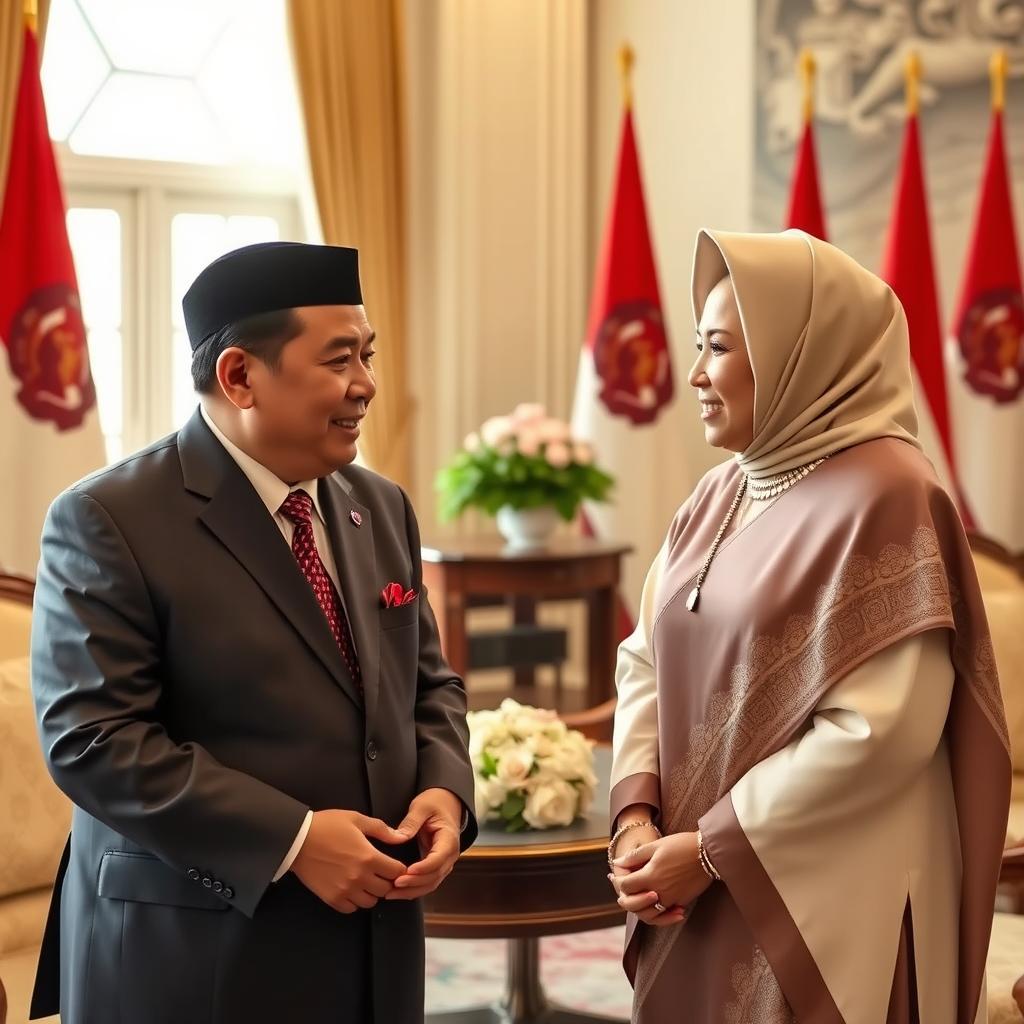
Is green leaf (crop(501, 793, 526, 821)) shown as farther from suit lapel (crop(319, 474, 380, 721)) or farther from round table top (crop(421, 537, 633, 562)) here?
round table top (crop(421, 537, 633, 562))

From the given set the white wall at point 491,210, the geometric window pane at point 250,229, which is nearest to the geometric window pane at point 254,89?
the geometric window pane at point 250,229

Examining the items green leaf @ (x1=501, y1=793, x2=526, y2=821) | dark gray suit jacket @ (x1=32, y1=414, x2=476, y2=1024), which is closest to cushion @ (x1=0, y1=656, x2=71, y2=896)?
green leaf @ (x1=501, y1=793, x2=526, y2=821)

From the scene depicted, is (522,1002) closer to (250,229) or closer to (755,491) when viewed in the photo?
(755,491)

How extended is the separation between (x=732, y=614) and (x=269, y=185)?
14.9ft

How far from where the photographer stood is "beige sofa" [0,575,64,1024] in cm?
271

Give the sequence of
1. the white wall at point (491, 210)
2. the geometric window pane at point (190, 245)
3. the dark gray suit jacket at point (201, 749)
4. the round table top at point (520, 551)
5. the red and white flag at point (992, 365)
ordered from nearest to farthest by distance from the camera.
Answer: the dark gray suit jacket at point (201, 749)
the round table top at point (520, 551)
the red and white flag at point (992, 365)
the geometric window pane at point (190, 245)
the white wall at point (491, 210)

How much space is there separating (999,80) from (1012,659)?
2.53m

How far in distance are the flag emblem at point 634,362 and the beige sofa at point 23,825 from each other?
322 cm

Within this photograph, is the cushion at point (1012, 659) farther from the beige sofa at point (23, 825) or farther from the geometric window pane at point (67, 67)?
the geometric window pane at point (67, 67)

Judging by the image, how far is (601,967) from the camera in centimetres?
391

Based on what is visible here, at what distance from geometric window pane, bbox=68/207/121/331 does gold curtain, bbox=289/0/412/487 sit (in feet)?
2.76

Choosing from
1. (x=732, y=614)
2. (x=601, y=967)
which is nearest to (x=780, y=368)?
(x=732, y=614)

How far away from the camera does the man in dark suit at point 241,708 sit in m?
1.61

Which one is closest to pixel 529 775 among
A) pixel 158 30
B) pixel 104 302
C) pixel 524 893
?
pixel 524 893
